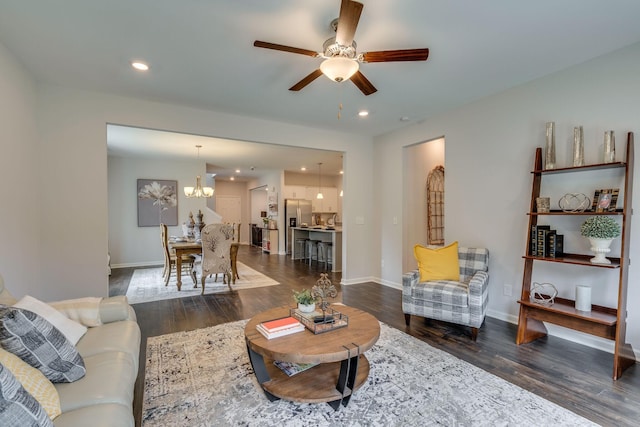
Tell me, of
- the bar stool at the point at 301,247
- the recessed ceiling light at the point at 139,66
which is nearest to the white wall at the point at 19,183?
the recessed ceiling light at the point at 139,66

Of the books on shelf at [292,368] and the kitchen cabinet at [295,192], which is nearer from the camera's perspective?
the books on shelf at [292,368]

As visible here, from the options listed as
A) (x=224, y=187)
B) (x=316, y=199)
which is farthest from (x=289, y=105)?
(x=224, y=187)

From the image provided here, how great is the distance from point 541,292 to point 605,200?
1.13m

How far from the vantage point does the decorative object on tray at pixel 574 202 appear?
112 inches

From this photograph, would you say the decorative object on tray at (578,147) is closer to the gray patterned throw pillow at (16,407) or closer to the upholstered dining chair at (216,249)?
the gray patterned throw pillow at (16,407)

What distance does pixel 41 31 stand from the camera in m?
2.38

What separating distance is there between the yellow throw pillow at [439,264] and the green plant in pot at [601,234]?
1.19m

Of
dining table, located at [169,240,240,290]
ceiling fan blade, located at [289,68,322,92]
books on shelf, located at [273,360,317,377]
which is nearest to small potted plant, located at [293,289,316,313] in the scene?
books on shelf, located at [273,360,317,377]

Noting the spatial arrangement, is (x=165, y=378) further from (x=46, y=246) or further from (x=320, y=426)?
(x=46, y=246)

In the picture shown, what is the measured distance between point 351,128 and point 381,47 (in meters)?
2.50

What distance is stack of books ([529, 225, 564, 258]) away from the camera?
285 centimetres

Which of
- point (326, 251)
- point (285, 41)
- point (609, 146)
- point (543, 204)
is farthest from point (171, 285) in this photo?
point (609, 146)

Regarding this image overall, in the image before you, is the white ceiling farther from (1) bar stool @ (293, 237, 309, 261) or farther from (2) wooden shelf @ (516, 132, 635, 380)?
(1) bar stool @ (293, 237, 309, 261)

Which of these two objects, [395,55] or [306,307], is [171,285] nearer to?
[306,307]
